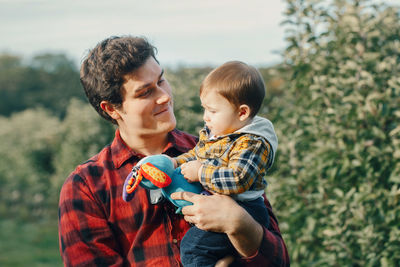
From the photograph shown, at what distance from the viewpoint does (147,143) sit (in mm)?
2551

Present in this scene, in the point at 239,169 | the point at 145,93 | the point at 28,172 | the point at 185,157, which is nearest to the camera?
the point at 239,169

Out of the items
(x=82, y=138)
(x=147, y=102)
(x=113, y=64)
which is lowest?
(x=82, y=138)

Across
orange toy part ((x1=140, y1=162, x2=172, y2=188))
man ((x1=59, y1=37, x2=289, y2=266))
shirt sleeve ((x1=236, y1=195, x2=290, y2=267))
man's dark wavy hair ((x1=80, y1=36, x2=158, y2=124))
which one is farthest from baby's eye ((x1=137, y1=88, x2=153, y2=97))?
shirt sleeve ((x1=236, y1=195, x2=290, y2=267))

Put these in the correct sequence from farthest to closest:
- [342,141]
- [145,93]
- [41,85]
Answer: [41,85] < [342,141] < [145,93]

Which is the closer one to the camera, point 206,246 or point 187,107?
point 206,246

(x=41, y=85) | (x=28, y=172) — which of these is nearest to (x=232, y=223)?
(x=28, y=172)

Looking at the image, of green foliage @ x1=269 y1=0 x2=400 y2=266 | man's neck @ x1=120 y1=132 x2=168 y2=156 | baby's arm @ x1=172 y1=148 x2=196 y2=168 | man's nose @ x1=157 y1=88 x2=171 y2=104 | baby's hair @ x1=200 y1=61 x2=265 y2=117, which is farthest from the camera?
green foliage @ x1=269 y1=0 x2=400 y2=266

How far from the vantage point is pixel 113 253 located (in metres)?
2.22

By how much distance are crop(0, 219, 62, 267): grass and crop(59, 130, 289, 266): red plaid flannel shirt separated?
7107mm

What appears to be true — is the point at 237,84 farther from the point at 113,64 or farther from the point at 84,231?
the point at 84,231

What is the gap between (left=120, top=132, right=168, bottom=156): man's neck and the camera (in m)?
2.53

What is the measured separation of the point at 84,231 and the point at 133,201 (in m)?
0.26

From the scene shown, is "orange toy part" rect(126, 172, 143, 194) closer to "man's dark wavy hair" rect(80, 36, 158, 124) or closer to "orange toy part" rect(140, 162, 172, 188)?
"orange toy part" rect(140, 162, 172, 188)

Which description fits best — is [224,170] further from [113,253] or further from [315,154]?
[315,154]
